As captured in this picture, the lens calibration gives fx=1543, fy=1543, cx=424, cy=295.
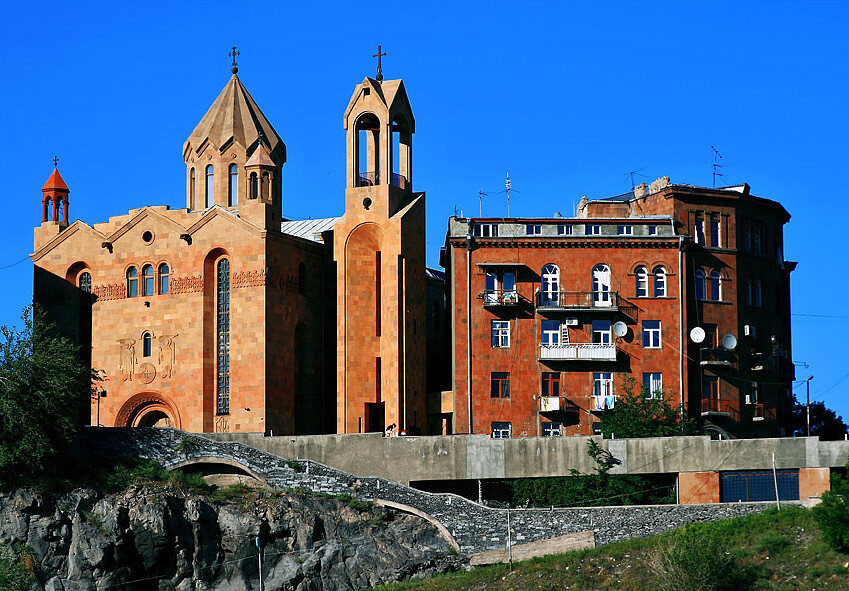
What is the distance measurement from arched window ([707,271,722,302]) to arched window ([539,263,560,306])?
785 cm

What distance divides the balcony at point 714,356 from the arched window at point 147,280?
27383 mm

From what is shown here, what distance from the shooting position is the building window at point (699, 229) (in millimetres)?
78062

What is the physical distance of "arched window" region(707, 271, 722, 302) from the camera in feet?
255

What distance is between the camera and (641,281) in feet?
252

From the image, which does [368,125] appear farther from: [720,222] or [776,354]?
[776,354]

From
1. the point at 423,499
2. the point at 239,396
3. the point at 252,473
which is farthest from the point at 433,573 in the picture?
the point at 239,396

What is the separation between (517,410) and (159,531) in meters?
19.6

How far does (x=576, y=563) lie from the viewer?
59812 mm

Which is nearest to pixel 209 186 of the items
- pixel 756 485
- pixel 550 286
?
pixel 550 286

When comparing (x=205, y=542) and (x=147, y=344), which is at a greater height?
(x=147, y=344)

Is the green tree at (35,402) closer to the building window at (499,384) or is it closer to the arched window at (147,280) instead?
the arched window at (147,280)

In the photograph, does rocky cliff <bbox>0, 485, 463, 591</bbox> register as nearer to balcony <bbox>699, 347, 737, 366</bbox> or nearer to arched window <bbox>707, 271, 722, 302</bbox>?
balcony <bbox>699, 347, 737, 366</bbox>

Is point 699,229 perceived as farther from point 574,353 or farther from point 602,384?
point 602,384

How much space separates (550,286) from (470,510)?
16.1 meters
